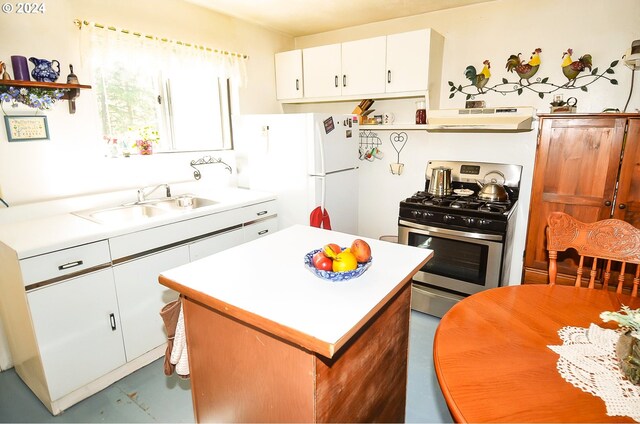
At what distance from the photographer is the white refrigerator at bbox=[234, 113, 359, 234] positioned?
287 cm

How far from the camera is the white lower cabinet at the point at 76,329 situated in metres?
1.72

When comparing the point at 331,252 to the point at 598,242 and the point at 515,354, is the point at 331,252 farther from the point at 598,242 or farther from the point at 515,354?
the point at 598,242

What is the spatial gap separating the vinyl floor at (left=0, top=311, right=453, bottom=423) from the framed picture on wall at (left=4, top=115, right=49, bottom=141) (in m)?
1.44

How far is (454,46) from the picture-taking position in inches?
120

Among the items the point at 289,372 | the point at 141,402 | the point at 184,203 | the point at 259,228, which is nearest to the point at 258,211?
the point at 259,228

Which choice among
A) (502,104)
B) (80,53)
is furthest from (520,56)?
(80,53)

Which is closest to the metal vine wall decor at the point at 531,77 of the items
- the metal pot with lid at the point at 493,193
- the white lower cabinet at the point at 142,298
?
the metal pot with lid at the point at 493,193

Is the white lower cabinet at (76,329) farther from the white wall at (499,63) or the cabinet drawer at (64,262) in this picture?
the white wall at (499,63)

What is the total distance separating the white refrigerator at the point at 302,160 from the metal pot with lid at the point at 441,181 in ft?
2.54

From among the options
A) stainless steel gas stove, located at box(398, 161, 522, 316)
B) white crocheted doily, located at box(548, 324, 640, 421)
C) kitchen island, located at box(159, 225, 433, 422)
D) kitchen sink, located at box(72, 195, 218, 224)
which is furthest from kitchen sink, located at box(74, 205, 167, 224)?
white crocheted doily, located at box(548, 324, 640, 421)

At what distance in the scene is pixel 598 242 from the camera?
154 centimetres

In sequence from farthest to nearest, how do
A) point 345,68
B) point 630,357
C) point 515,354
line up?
1. point 345,68
2. point 515,354
3. point 630,357

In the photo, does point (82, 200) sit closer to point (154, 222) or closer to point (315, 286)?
point (154, 222)

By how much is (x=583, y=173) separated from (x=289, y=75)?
267 centimetres
